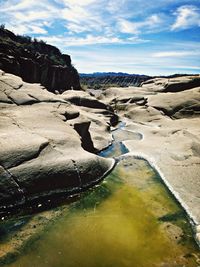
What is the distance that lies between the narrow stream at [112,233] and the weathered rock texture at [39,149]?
0.55 metres

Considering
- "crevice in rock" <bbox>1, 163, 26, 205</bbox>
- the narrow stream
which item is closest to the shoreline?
the narrow stream

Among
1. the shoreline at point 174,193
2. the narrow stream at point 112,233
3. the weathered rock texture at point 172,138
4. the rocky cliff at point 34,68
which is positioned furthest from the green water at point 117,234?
the rocky cliff at point 34,68

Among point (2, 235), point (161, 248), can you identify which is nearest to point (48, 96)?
point (2, 235)

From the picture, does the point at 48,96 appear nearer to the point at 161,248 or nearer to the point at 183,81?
the point at 161,248

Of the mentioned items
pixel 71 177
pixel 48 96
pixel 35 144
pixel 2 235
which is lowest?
pixel 2 235

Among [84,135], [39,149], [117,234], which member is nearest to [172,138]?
[84,135]

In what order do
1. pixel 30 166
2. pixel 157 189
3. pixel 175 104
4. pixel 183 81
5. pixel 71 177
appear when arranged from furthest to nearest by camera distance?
pixel 183 81
pixel 175 104
pixel 157 189
pixel 71 177
pixel 30 166

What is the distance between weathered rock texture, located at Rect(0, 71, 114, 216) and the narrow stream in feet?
1.82

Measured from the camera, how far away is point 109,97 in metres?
30.0

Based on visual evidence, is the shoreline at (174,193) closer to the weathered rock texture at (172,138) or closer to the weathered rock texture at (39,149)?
the weathered rock texture at (172,138)

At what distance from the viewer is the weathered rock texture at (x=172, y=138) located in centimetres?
791

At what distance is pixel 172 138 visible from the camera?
12727mm

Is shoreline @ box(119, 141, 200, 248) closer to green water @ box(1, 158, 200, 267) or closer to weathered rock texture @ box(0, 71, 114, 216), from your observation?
green water @ box(1, 158, 200, 267)

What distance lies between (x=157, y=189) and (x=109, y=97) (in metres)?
22.6
